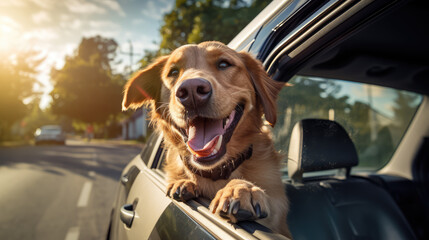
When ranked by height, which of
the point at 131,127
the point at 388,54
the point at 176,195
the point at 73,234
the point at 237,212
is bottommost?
the point at 131,127

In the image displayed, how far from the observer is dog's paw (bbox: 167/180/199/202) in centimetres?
157

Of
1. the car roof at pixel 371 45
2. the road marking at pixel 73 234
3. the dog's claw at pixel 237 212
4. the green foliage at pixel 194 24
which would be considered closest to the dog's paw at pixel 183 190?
the dog's claw at pixel 237 212

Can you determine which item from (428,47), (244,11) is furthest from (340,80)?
(244,11)

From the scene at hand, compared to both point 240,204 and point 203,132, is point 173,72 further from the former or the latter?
point 240,204

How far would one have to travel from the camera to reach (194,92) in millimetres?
1551

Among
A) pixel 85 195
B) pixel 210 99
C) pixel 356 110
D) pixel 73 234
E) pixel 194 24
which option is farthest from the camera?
pixel 85 195

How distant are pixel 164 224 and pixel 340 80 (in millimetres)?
1688

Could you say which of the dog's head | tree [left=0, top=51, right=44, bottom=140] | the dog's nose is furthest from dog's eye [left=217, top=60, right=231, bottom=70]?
tree [left=0, top=51, right=44, bottom=140]

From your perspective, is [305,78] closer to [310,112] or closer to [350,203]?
[310,112]

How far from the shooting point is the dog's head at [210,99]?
1613 millimetres

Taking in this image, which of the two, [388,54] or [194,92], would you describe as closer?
[194,92]

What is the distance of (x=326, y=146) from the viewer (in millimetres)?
1928

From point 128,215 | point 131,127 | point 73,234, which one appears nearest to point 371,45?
point 128,215

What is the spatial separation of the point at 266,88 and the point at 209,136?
452mm
